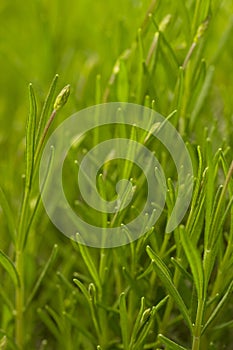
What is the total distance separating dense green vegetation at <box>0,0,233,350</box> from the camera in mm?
564

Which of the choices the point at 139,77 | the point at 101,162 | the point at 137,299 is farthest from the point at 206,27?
the point at 137,299

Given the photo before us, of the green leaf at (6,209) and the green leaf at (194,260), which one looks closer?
the green leaf at (194,260)

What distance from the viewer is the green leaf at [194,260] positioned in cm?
49

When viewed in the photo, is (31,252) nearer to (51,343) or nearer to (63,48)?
(51,343)

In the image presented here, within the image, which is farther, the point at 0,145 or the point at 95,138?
the point at 0,145

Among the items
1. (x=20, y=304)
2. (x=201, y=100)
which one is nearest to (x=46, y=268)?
(x=20, y=304)

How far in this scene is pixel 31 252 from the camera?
2.53ft

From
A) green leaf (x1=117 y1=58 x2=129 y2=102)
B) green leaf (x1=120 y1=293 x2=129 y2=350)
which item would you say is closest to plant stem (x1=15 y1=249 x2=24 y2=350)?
green leaf (x1=120 y1=293 x2=129 y2=350)

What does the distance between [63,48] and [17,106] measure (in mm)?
149

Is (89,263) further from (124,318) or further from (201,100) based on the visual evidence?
(201,100)

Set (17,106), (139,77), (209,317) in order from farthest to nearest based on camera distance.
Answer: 1. (17,106)
2. (139,77)
3. (209,317)

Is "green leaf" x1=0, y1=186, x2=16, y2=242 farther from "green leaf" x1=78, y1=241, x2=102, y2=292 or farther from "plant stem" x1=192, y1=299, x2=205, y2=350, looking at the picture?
"plant stem" x1=192, y1=299, x2=205, y2=350

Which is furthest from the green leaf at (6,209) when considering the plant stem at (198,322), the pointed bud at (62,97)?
the plant stem at (198,322)

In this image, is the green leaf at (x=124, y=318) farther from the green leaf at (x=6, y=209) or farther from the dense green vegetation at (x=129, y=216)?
the green leaf at (x=6, y=209)
